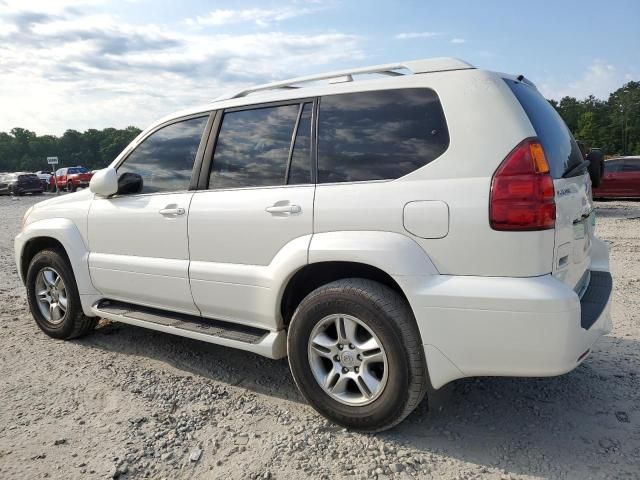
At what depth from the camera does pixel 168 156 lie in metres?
3.82

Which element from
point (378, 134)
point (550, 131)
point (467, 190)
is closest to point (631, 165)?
point (550, 131)

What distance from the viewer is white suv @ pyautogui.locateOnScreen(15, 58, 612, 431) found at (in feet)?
7.93

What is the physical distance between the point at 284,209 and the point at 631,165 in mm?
15879

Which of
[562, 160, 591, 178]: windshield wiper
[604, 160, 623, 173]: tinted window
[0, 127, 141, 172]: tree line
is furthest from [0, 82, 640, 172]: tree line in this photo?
[562, 160, 591, 178]: windshield wiper

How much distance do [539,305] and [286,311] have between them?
1476 mm

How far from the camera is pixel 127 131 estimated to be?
108188mm

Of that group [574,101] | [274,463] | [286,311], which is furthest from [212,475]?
[574,101]

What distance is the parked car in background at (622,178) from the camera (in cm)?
1561

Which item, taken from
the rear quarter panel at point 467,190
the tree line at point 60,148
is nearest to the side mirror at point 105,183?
the rear quarter panel at point 467,190

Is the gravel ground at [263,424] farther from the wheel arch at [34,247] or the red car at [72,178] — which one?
the red car at [72,178]

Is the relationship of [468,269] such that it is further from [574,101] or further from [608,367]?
[574,101]

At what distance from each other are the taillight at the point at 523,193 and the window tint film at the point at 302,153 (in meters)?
1.07

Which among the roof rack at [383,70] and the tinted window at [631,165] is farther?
the tinted window at [631,165]

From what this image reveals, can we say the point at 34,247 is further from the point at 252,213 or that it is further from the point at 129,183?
the point at 252,213
